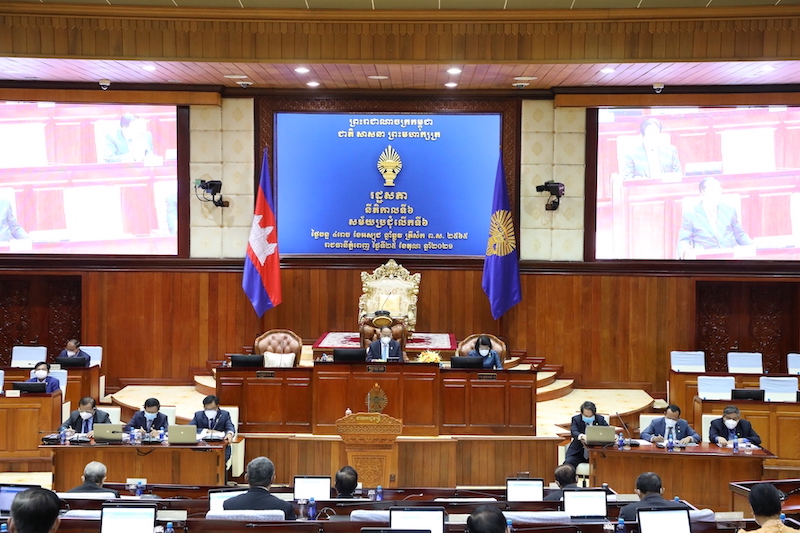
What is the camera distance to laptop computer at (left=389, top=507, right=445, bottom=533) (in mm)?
5812

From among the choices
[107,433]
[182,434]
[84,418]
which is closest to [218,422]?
[182,434]

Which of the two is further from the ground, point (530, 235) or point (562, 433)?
point (530, 235)

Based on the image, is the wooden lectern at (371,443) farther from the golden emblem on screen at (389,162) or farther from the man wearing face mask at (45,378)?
the golden emblem on screen at (389,162)

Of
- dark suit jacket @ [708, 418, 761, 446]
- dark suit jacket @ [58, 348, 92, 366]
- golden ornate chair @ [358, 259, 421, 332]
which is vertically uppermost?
golden ornate chair @ [358, 259, 421, 332]

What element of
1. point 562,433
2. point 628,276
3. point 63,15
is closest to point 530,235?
point 628,276

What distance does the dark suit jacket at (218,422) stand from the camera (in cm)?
1041

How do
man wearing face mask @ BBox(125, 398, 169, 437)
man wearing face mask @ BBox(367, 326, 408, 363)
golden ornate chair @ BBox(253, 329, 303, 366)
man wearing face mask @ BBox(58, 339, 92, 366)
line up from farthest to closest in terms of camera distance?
1. golden ornate chair @ BBox(253, 329, 303, 366)
2. man wearing face mask @ BBox(58, 339, 92, 366)
3. man wearing face mask @ BBox(367, 326, 408, 363)
4. man wearing face mask @ BBox(125, 398, 169, 437)

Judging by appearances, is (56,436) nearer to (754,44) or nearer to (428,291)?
(428,291)

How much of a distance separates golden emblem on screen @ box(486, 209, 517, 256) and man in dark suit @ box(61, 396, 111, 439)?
259 inches

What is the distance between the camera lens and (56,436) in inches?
388

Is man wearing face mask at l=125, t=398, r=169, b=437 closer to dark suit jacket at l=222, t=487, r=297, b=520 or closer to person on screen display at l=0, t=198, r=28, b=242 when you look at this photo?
dark suit jacket at l=222, t=487, r=297, b=520

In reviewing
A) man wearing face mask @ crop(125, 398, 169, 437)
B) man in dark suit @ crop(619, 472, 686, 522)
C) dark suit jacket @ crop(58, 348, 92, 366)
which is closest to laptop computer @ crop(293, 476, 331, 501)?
man in dark suit @ crop(619, 472, 686, 522)

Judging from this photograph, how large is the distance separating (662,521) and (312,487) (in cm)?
283

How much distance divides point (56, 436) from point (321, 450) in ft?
10.1
